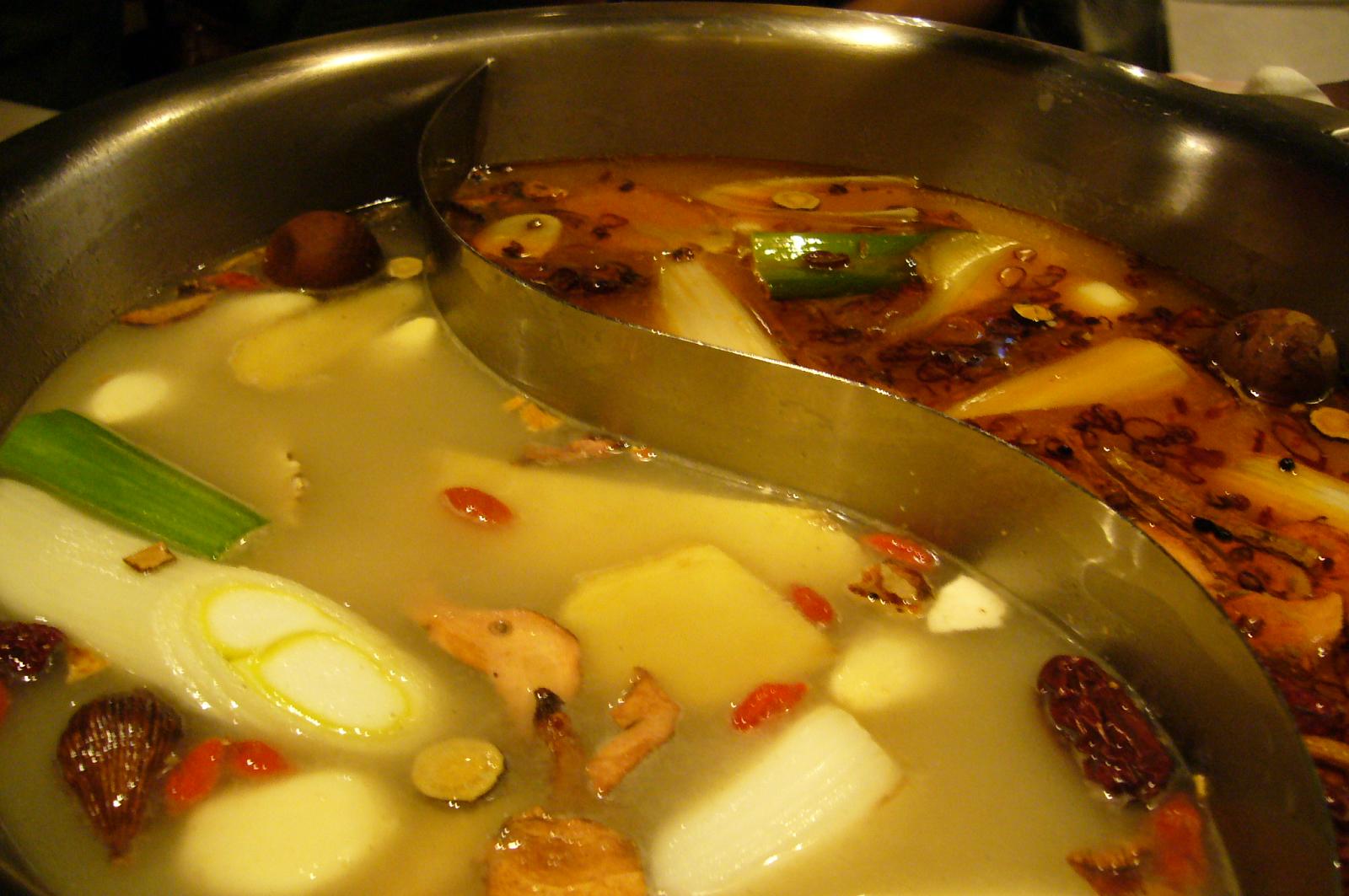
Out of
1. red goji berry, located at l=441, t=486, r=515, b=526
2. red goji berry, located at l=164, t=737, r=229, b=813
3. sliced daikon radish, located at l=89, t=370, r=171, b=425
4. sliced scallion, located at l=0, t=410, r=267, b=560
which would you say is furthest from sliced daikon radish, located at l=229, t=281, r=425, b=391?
red goji berry, located at l=164, t=737, r=229, b=813

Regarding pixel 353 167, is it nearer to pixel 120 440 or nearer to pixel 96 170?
pixel 96 170

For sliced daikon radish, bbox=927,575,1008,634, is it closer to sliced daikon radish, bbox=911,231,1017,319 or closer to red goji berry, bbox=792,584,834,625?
red goji berry, bbox=792,584,834,625

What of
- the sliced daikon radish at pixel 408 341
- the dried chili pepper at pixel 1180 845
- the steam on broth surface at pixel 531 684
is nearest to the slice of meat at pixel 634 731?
the steam on broth surface at pixel 531 684

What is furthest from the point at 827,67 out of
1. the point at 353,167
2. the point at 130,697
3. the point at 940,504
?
the point at 130,697

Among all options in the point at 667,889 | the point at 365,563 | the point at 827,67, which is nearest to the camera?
the point at 667,889

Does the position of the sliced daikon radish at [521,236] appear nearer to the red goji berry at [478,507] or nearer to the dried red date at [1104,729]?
the red goji berry at [478,507]

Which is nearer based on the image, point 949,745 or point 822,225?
point 949,745

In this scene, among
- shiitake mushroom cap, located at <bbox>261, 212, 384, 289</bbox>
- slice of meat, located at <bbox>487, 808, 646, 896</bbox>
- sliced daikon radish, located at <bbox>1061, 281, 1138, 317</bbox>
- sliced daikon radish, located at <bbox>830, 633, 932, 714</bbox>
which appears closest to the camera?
slice of meat, located at <bbox>487, 808, 646, 896</bbox>
